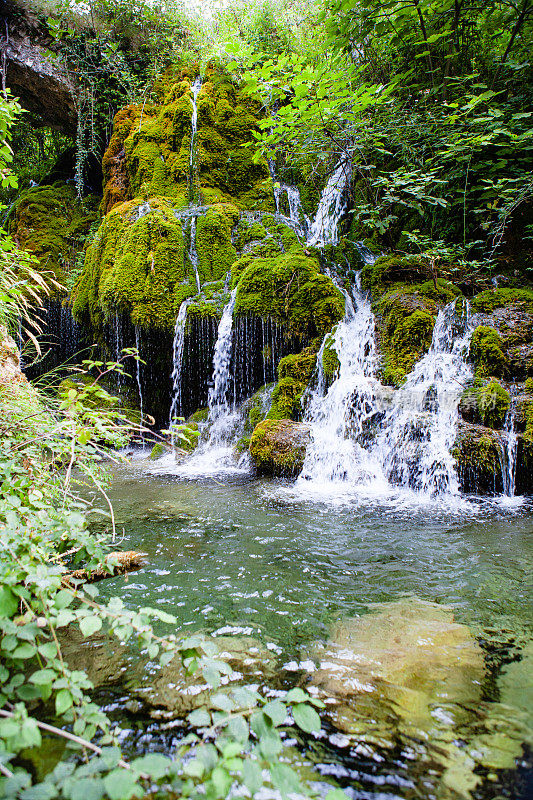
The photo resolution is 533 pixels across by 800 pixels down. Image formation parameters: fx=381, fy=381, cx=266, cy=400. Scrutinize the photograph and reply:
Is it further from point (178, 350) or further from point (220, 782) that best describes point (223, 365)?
point (220, 782)

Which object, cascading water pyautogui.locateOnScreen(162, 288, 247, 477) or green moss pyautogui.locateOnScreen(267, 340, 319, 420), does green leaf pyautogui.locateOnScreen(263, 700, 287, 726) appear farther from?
cascading water pyautogui.locateOnScreen(162, 288, 247, 477)

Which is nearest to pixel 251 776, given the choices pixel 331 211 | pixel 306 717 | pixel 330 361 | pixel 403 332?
pixel 306 717

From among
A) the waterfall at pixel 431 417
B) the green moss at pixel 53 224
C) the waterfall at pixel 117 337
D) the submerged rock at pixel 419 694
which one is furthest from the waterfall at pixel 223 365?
the submerged rock at pixel 419 694

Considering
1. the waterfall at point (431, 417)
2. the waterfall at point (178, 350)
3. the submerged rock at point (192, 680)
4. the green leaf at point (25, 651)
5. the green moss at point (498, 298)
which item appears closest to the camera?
the green leaf at point (25, 651)

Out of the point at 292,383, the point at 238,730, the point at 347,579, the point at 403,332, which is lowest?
the point at 347,579

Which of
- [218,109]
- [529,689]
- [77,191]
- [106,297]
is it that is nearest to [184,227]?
[106,297]

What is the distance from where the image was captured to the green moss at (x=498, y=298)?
20.0 feet

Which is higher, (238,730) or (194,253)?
(194,253)

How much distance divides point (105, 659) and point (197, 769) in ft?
4.11

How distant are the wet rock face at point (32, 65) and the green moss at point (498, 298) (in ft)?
41.6

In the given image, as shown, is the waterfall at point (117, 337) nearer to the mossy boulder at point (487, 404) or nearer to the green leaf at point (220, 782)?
the mossy boulder at point (487, 404)

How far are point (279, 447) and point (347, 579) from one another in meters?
3.29

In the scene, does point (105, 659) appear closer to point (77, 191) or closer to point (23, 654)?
point (23, 654)

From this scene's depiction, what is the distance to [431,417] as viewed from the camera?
17.8 ft
